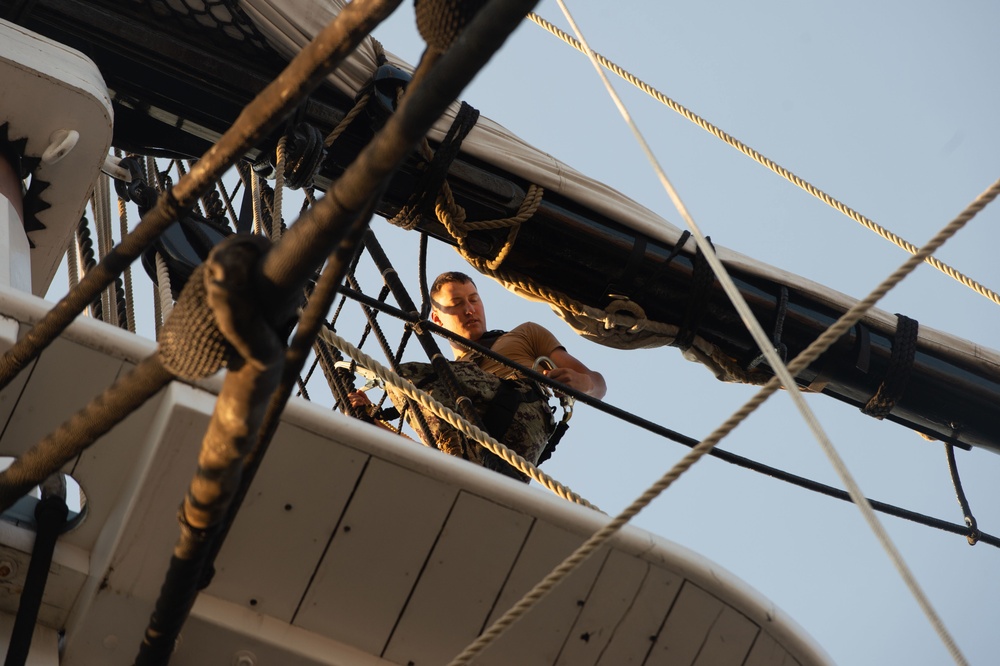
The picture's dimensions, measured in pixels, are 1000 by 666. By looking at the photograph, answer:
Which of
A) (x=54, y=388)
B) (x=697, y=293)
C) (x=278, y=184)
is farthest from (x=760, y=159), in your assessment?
(x=54, y=388)

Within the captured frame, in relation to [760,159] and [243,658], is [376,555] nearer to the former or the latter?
[243,658]

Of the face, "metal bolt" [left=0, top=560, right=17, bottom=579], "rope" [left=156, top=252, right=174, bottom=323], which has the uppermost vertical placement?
the face

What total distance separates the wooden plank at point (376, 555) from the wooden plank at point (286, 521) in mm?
31

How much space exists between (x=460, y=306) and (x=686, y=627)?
320 cm

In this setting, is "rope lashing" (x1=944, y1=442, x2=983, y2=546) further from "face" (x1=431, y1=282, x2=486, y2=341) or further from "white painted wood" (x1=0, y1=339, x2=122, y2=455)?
"white painted wood" (x1=0, y1=339, x2=122, y2=455)

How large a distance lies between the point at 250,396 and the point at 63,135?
2296 millimetres

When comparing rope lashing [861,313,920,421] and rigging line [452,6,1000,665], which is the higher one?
rope lashing [861,313,920,421]

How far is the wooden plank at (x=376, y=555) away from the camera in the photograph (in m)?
2.82

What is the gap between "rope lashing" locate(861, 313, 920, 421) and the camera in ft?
17.4

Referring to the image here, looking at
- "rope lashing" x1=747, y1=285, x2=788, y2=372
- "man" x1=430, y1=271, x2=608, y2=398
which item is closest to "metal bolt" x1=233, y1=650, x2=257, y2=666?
"man" x1=430, y1=271, x2=608, y2=398

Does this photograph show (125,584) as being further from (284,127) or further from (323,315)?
(284,127)

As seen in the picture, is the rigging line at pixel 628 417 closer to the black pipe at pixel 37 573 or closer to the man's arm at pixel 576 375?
the man's arm at pixel 576 375

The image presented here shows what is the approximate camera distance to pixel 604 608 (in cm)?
296

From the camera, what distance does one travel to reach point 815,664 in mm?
3168
